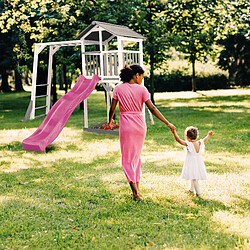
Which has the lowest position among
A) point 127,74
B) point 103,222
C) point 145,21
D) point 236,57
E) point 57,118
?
point 103,222

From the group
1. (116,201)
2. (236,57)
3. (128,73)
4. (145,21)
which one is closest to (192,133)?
(128,73)

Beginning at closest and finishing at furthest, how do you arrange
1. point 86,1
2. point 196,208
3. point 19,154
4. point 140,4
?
point 196,208
point 19,154
point 86,1
point 140,4

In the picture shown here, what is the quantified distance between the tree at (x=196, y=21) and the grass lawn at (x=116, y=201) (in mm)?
9950

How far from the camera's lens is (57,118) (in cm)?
1020

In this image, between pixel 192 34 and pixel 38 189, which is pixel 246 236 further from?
pixel 192 34

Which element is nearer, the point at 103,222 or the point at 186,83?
the point at 103,222

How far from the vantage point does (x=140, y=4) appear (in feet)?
57.9

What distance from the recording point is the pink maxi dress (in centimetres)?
535

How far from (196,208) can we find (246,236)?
101 centimetres

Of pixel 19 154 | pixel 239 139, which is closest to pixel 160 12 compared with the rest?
pixel 239 139

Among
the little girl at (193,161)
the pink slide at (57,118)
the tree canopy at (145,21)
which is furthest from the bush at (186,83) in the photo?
the little girl at (193,161)

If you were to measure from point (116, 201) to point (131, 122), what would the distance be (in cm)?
121

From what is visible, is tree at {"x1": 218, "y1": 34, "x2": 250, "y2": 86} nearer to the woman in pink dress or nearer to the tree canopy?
the tree canopy

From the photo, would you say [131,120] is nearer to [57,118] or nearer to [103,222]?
[103,222]
